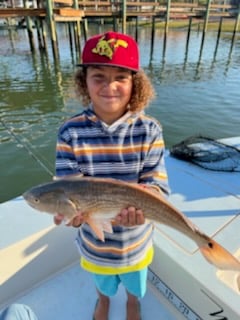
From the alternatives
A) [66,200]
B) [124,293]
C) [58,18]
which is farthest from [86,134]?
[58,18]

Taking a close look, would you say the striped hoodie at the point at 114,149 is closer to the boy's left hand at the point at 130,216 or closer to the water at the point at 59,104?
the boy's left hand at the point at 130,216

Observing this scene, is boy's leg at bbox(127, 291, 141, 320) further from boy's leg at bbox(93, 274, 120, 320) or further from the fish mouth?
the fish mouth

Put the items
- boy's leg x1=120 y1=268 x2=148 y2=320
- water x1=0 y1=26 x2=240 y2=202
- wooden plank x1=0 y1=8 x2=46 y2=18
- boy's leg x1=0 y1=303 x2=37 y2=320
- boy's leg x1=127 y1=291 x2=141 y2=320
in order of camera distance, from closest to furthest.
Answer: boy's leg x1=0 y1=303 x2=37 y2=320, boy's leg x1=120 y1=268 x2=148 y2=320, boy's leg x1=127 y1=291 x2=141 y2=320, water x1=0 y1=26 x2=240 y2=202, wooden plank x1=0 y1=8 x2=46 y2=18

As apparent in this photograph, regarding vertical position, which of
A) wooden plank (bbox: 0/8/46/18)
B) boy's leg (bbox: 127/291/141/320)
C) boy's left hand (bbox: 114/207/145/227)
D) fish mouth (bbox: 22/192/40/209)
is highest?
wooden plank (bbox: 0/8/46/18)

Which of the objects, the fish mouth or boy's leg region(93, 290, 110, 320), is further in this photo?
boy's leg region(93, 290, 110, 320)

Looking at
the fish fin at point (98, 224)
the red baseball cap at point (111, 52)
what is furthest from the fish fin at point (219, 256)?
the red baseball cap at point (111, 52)

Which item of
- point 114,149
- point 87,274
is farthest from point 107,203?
point 87,274

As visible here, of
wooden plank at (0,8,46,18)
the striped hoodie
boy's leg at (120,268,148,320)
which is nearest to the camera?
the striped hoodie

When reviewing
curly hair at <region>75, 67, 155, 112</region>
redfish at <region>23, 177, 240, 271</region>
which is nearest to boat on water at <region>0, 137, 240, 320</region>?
redfish at <region>23, 177, 240, 271</region>

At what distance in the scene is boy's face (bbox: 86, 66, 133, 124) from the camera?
66.4 inches

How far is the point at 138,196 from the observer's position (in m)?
1.52

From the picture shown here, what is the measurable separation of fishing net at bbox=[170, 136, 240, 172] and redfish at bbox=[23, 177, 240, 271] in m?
2.31

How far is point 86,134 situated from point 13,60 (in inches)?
806

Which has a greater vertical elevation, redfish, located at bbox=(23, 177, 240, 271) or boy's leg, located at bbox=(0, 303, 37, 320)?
redfish, located at bbox=(23, 177, 240, 271)
